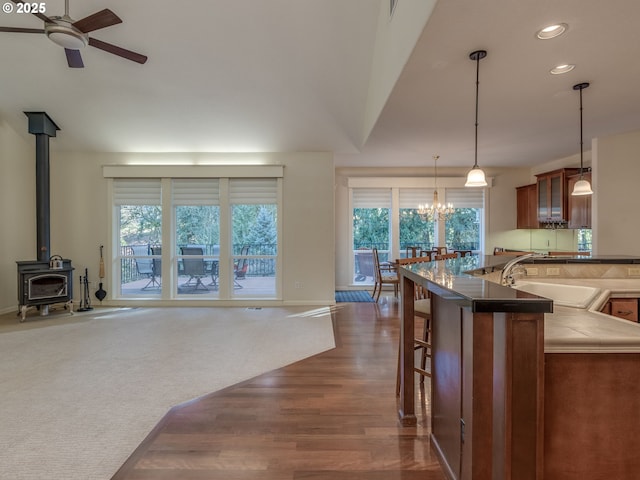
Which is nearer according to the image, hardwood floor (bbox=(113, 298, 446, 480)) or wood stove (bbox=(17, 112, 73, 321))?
hardwood floor (bbox=(113, 298, 446, 480))

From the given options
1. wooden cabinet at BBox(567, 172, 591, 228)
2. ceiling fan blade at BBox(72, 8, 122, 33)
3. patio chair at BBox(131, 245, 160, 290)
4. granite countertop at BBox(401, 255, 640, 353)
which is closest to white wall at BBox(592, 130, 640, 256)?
wooden cabinet at BBox(567, 172, 591, 228)

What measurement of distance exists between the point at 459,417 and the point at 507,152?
5193 mm

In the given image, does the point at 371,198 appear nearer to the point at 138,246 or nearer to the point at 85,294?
the point at 138,246

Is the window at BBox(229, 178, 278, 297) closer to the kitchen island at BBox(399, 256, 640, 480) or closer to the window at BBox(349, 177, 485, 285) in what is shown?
the window at BBox(349, 177, 485, 285)

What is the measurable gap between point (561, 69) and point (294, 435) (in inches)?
129

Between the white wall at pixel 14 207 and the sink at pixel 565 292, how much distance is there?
700 centimetres

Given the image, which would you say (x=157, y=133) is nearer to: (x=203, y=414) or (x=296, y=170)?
(x=296, y=170)

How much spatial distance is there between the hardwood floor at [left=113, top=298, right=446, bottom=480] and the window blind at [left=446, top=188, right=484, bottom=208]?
5.03m

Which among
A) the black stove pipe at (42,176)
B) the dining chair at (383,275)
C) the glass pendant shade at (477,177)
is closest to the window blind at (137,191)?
the black stove pipe at (42,176)

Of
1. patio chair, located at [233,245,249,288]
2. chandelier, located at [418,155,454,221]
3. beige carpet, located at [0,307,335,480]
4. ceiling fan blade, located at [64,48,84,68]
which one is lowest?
beige carpet, located at [0,307,335,480]

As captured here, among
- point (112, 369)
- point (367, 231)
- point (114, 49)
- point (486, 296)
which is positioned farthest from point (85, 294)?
point (486, 296)

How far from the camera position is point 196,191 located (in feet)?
18.8

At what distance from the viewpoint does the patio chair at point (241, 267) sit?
19.0 ft

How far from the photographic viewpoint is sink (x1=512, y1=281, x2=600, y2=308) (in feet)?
7.15
